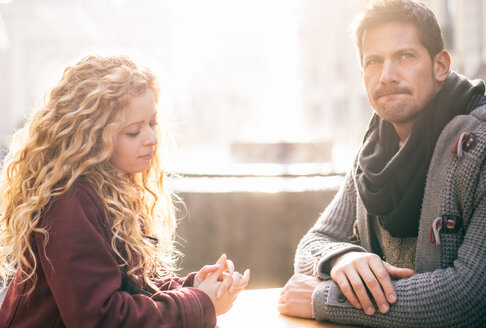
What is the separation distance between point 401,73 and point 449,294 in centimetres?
82

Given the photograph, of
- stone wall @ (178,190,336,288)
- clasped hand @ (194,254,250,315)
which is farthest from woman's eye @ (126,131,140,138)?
stone wall @ (178,190,336,288)

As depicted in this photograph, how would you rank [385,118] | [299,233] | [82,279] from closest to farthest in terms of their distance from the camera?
[82,279]
[385,118]
[299,233]

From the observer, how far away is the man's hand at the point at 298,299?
166cm

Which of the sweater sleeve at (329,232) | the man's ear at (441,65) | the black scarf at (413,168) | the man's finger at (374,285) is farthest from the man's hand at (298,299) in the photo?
the man's ear at (441,65)

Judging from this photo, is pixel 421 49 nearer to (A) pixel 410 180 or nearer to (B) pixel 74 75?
(A) pixel 410 180

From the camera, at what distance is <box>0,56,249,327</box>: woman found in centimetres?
123

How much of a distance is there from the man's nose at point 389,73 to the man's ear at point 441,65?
17 cm

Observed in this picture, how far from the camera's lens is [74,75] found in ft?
5.03

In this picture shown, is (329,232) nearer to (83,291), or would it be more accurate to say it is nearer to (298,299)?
(298,299)

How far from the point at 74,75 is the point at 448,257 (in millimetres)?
1323

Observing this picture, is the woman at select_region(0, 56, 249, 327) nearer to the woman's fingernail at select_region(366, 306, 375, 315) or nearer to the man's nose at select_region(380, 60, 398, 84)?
the woman's fingernail at select_region(366, 306, 375, 315)

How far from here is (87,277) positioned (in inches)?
47.7

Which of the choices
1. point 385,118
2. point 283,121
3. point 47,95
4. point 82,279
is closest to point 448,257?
point 385,118

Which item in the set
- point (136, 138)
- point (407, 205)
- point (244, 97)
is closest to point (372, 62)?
point (407, 205)
